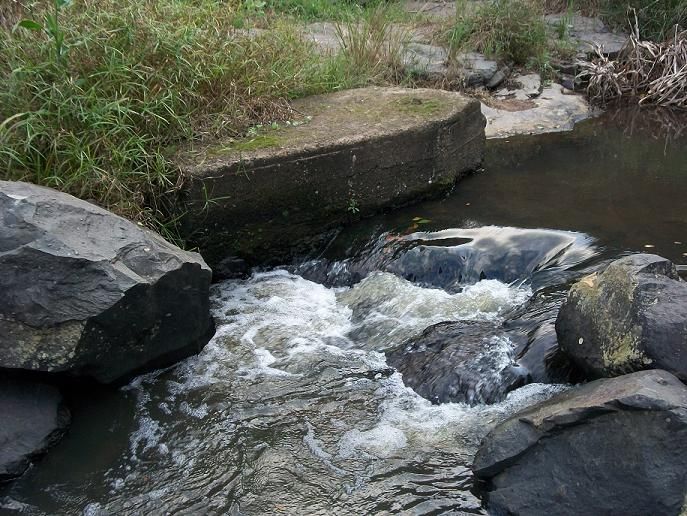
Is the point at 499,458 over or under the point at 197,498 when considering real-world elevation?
over

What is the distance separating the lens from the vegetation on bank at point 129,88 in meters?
4.69

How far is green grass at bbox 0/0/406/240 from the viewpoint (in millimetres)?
4680

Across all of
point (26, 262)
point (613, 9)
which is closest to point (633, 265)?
point (26, 262)

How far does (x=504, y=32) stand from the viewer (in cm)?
917

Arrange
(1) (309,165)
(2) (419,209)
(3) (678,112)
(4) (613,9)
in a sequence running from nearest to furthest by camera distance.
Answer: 1. (1) (309,165)
2. (2) (419,209)
3. (3) (678,112)
4. (4) (613,9)

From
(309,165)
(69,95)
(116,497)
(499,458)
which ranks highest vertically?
(69,95)

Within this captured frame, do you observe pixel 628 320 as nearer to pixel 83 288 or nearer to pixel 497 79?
pixel 83 288

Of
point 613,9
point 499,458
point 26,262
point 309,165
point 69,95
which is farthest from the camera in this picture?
point 613,9

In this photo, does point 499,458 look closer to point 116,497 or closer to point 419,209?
point 116,497

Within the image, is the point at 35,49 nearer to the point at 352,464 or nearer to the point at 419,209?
the point at 419,209

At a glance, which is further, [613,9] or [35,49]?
[613,9]

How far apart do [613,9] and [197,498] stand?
8.83 meters

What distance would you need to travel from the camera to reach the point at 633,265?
3535 mm

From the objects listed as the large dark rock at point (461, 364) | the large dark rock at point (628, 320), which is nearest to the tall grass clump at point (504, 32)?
the large dark rock at point (461, 364)
